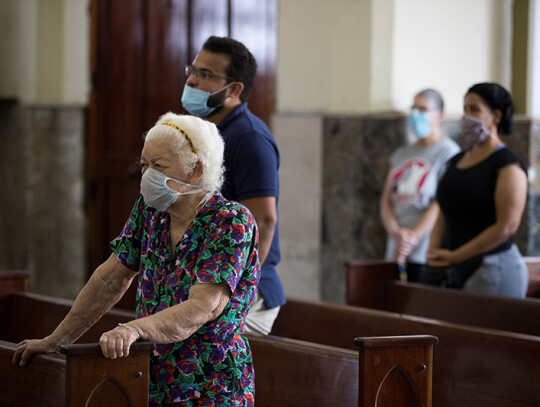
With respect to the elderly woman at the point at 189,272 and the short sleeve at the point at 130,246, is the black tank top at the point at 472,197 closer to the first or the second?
the elderly woman at the point at 189,272

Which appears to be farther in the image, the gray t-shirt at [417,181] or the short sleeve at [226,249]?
the gray t-shirt at [417,181]

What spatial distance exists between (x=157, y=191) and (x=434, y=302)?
217 cm

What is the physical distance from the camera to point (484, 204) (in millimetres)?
3809

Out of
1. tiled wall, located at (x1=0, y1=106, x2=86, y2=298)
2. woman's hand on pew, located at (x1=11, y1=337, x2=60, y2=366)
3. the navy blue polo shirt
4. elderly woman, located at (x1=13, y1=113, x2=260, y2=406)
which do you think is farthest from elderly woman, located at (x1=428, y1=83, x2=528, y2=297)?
tiled wall, located at (x1=0, y1=106, x2=86, y2=298)

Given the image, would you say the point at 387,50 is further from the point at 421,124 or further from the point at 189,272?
the point at 189,272

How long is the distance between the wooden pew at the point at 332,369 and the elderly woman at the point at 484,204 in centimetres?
A: 74

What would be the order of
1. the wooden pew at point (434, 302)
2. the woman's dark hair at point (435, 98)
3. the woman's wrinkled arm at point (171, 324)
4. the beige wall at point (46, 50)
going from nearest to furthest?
the woman's wrinkled arm at point (171, 324) < the wooden pew at point (434, 302) < the woman's dark hair at point (435, 98) < the beige wall at point (46, 50)

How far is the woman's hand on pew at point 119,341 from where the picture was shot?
204 centimetres

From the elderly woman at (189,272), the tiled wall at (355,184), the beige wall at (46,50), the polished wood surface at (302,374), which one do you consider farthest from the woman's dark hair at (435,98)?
the elderly woman at (189,272)

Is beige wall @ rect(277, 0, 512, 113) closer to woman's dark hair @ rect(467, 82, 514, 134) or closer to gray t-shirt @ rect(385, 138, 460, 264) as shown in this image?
gray t-shirt @ rect(385, 138, 460, 264)

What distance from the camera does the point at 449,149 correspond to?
498 centimetres

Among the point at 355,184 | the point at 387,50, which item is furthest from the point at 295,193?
the point at 387,50

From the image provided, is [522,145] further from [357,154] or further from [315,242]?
[315,242]

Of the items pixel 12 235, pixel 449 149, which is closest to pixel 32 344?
pixel 449 149
